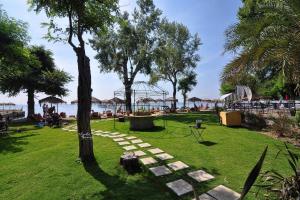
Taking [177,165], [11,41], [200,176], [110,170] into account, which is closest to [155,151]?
[177,165]

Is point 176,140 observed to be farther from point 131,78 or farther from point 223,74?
point 131,78

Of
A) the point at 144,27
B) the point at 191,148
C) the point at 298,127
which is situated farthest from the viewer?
the point at 144,27

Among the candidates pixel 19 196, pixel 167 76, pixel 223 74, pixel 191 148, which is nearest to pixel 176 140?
pixel 191 148

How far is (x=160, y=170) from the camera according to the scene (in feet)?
21.7

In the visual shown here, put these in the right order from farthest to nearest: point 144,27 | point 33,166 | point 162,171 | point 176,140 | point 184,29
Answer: point 184,29 < point 144,27 < point 176,140 < point 33,166 < point 162,171

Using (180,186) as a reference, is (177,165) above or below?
above

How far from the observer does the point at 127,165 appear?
668 centimetres

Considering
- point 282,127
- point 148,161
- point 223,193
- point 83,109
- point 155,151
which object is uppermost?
point 83,109

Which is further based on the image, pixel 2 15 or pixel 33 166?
pixel 2 15

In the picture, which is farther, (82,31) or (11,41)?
(11,41)

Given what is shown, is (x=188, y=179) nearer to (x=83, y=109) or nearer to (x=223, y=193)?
(x=223, y=193)

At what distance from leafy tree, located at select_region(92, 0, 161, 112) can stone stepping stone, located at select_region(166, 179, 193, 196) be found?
20098 millimetres

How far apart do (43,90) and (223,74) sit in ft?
81.7

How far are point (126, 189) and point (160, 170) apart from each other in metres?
1.36
